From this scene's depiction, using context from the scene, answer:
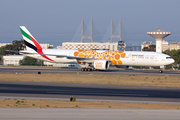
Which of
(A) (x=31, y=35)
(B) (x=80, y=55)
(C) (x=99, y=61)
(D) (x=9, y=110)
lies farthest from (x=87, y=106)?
(A) (x=31, y=35)

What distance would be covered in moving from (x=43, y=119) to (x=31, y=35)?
3836cm

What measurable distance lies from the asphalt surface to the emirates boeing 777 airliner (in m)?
28.9

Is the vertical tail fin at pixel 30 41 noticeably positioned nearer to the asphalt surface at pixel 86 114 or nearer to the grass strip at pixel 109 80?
the grass strip at pixel 109 80

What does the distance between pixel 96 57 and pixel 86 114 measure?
33170 millimetres

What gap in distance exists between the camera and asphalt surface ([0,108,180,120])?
11.7 m

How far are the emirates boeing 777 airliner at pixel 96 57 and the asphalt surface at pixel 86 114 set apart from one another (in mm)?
28914

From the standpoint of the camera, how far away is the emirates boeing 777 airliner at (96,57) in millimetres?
42438

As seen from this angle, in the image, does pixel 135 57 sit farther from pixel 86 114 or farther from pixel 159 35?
pixel 159 35

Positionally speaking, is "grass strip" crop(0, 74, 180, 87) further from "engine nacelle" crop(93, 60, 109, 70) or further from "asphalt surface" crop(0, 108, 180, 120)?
"asphalt surface" crop(0, 108, 180, 120)

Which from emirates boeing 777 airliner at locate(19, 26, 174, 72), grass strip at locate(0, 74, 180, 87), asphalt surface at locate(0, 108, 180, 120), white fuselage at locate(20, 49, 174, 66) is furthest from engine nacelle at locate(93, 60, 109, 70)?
asphalt surface at locate(0, 108, 180, 120)

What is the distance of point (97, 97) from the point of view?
18.5 meters

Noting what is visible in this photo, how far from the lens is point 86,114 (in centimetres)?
1247

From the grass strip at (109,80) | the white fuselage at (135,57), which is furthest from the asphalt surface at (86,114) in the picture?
the white fuselage at (135,57)

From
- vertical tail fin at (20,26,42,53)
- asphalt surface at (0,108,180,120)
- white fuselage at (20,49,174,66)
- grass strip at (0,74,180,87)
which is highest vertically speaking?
vertical tail fin at (20,26,42,53)
